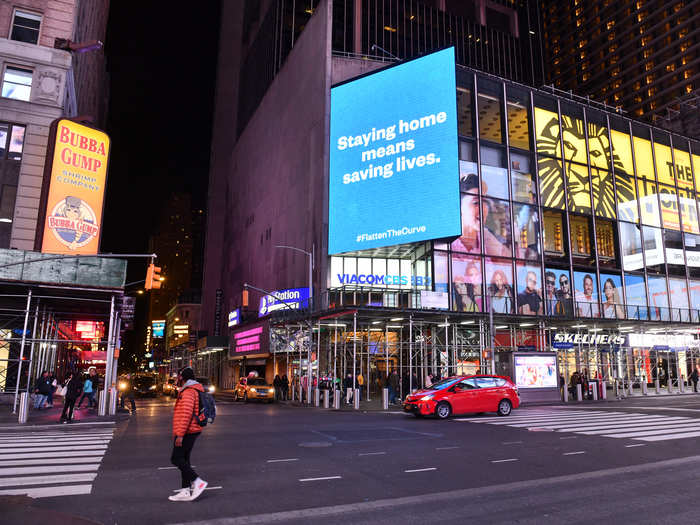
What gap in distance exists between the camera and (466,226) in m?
38.7

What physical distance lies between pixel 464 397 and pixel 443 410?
3.60ft

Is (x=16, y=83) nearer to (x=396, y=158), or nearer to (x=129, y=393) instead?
(x=129, y=393)

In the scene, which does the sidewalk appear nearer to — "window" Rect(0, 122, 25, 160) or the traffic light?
the traffic light

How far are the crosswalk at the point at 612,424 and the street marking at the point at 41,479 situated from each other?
12.5 meters

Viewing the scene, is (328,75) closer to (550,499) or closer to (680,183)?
(680,183)

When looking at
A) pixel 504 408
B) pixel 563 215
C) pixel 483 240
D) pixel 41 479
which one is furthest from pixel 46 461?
pixel 563 215

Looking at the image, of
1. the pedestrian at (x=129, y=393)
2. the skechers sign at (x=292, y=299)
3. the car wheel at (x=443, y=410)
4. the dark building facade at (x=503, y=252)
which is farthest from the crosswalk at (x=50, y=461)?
the skechers sign at (x=292, y=299)

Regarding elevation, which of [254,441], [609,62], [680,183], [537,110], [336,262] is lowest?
[254,441]

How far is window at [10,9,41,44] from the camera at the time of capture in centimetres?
3266

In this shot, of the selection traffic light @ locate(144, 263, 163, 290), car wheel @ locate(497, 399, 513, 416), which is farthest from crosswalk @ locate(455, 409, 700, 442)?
traffic light @ locate(144, 263, 163, 290)

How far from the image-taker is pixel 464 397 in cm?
2056

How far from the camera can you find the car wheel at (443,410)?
20.0m

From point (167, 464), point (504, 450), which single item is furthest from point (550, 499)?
point (167, 464)

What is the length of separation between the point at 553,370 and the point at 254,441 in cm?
2202
